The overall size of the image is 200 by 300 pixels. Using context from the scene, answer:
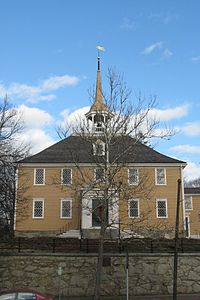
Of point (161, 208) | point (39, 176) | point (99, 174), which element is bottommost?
point (161, 208)

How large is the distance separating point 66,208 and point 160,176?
10.1m

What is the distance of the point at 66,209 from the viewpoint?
4175cm

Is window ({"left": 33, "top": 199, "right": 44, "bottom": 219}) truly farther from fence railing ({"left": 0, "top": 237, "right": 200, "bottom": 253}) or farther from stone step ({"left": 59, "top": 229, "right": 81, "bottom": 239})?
fence railing ({"left": 0, "top": 237, "right": 200, "bottom": 253})

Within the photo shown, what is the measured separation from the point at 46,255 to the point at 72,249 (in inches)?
87.2

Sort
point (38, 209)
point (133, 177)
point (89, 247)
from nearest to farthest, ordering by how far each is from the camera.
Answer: point (89, 247), point (133, 177), point (38, 209)

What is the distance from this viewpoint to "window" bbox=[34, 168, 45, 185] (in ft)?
140

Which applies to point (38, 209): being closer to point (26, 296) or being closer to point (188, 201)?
point (188, 201)

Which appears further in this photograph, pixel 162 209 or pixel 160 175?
pixel 160 175

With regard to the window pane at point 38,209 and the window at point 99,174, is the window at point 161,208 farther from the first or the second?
the window at point 99,174

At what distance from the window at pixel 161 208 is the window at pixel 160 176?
1850 mm

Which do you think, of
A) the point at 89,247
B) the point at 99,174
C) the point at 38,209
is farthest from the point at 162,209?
the point at 99,174

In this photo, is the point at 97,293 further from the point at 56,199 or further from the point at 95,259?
the point at 56,199

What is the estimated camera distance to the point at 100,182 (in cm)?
2189

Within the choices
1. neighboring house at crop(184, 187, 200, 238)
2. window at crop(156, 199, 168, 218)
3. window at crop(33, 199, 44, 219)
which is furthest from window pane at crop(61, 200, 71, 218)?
neighboring house at crop(184, 187, 200, 238)
